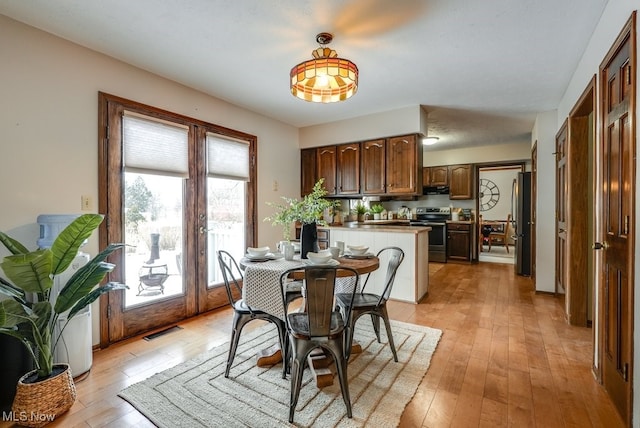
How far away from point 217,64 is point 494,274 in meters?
5.44

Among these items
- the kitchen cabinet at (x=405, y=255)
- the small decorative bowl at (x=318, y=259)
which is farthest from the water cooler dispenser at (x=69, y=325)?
the kitchen cabinet at (x=405, y=255)

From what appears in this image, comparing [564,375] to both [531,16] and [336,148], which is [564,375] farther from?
[336,148]

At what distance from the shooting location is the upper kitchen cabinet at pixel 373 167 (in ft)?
14.2

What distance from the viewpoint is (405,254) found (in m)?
3.79

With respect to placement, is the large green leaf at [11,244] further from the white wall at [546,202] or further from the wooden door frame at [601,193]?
the white wall at [546,202]

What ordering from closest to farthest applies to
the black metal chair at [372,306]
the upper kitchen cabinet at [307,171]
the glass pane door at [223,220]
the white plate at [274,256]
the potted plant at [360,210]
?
the black metal chair at [372,306]
the white plate at [274,256]
the glass pane door at [223,220]
the upper kitchen cabinet at [307,171]
the potted plant at [360,210]

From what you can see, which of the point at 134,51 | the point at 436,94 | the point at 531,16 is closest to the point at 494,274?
the point at 436,94

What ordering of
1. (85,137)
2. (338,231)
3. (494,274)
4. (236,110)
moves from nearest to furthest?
(85,137), (236,110), (338,231), (494,274)

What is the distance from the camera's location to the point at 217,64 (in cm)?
276

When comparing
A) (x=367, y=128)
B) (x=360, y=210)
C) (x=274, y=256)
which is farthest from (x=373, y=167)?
(x=274, y=256)

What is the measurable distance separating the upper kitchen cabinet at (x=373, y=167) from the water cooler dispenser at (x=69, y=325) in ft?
11.4

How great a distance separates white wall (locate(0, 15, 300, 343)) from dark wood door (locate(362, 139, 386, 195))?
2.83 meters

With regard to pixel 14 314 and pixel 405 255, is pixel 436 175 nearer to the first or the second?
pixel 405 255

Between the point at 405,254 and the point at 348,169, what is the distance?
1.65 meters
